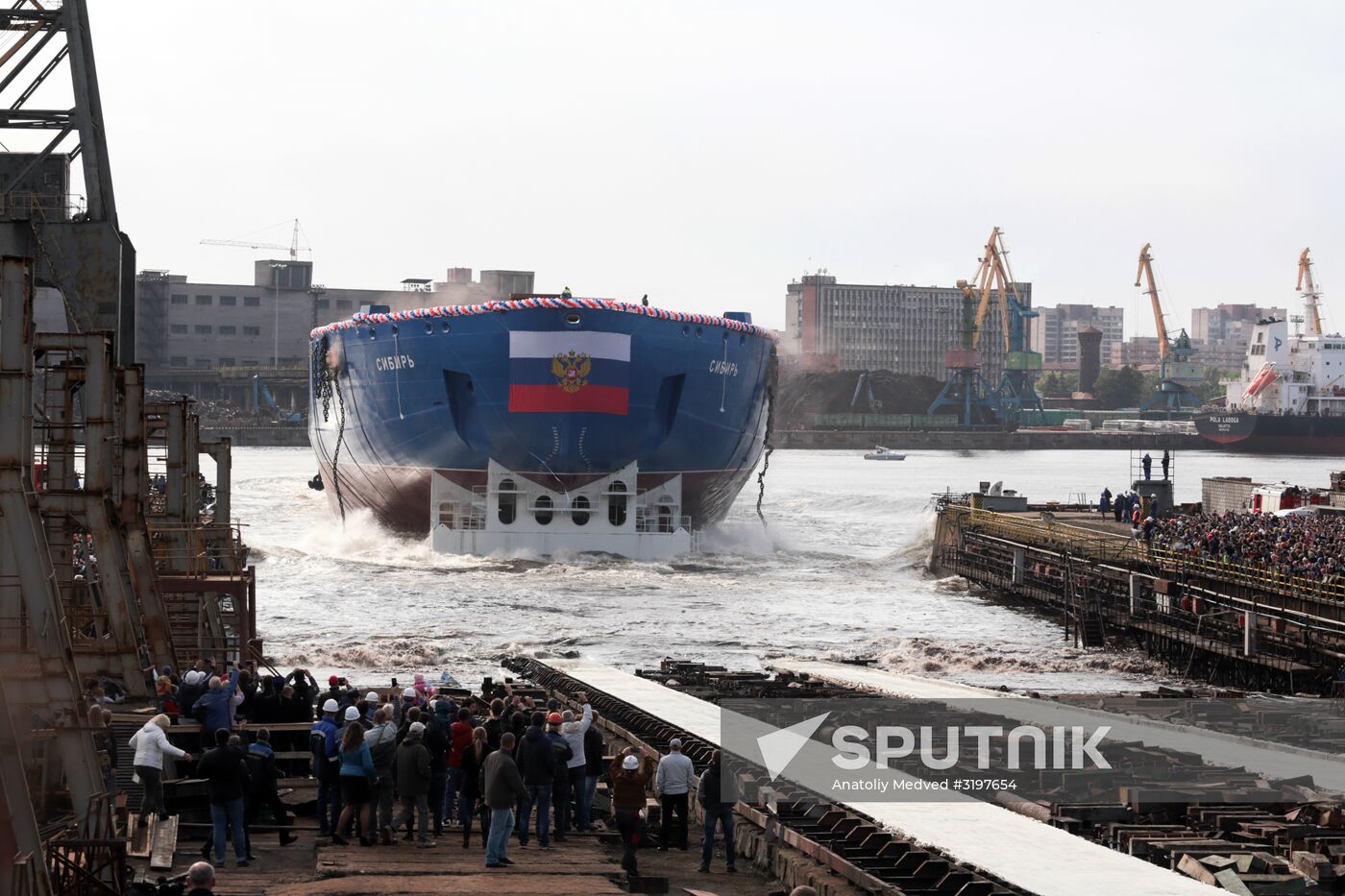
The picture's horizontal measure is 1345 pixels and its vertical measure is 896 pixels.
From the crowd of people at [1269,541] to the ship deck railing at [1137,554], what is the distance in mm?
226

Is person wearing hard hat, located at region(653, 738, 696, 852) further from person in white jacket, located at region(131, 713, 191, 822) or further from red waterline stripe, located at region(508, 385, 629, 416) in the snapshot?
red waterline stripe, located at region(508, 385, 629, 416)

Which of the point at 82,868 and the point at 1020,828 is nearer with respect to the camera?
the point at 82,868

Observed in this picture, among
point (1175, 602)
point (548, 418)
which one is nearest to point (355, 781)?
point (1175, 602)

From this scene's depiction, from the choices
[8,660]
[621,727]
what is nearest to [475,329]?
[621,727]

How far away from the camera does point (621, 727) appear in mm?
18500

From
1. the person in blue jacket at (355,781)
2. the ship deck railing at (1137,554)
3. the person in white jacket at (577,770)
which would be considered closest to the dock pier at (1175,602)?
the ship deck railing at (1137,554)

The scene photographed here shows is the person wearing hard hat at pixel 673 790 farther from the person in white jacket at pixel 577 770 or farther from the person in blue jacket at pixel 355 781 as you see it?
the person in blue jacket at pixel 355 781

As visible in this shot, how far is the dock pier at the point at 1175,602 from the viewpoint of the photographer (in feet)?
84.4

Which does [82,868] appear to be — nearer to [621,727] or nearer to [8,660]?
[8,660]

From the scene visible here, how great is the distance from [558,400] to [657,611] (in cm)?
739

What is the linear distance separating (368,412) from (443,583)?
821 cm

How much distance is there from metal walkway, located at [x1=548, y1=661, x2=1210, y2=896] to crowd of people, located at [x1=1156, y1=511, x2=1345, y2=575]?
14.9 m

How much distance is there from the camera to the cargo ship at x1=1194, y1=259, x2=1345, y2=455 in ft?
480

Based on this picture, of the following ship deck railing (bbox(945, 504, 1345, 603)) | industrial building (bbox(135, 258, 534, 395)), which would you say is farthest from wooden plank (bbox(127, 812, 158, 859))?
industrial building (bbox(135, 258, 534, 395))
